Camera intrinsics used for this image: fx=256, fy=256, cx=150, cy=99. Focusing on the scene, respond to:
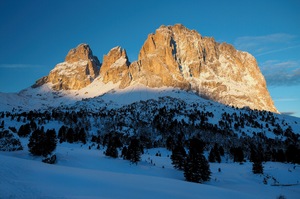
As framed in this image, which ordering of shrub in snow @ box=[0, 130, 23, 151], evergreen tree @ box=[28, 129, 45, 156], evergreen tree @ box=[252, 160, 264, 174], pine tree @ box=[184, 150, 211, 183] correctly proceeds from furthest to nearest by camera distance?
evergreen tree @ box=[252, 160, 264, 174]
shrub in snow @ box=[0, 130, 23, 151]
pine tree @ box=[184, 150, 211, 183]
evergreen tree @ box=[28, 129, 45, 156]

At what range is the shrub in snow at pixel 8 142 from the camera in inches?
2048

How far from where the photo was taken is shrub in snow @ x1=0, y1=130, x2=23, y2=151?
171 feet

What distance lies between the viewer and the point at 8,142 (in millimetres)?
52688

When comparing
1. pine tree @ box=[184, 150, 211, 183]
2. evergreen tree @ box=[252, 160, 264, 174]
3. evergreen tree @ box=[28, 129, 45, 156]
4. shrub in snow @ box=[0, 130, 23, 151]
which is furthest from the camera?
evergreen tree @ box=[252, 160, 264, 174]

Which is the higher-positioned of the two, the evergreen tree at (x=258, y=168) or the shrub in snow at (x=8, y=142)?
the shrub in snow at (x=8, y=142)

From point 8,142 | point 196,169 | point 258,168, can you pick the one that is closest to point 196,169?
point 196,169

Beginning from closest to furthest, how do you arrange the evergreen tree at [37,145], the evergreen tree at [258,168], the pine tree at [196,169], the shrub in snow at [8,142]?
the evergreen tree at [37,145] → the pine tree at [196,169] → the shrub in snow at [8,142] → the evergreen tree at [258,168]

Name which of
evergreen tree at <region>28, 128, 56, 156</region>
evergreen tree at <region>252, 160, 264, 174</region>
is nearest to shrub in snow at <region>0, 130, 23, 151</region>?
evergreen tree at <region>28, 128, 56, 156</region>

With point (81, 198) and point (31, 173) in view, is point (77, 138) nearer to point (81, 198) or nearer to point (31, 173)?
point (31, 173)

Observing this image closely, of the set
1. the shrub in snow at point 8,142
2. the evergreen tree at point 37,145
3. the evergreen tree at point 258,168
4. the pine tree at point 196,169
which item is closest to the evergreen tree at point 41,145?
the evergreen tree at point 37,145

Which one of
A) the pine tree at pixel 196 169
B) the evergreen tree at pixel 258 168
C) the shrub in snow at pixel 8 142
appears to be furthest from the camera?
the evergreen tree at pixel 258 168

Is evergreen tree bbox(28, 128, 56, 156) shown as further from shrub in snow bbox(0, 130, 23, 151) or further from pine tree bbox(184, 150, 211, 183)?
pine tree bbox(184, 150, 211, 183)

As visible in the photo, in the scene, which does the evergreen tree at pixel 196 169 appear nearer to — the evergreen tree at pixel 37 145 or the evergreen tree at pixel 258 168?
the evergreen tree at pixel 258 168

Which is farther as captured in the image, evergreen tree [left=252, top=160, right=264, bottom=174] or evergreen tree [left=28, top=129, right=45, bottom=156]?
evergreen tree [left=252, top=160, right=264, bottom=174]
